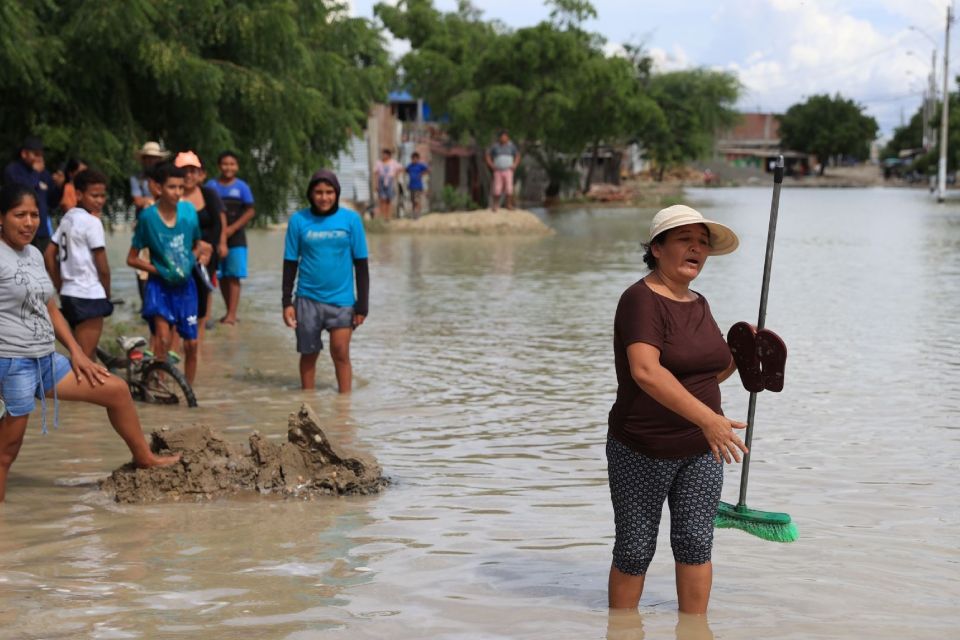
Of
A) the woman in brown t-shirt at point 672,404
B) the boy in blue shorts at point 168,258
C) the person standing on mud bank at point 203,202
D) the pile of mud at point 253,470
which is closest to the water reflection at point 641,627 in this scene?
the woman in brown t-shirt at point 672,404

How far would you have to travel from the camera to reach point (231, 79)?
14195mm

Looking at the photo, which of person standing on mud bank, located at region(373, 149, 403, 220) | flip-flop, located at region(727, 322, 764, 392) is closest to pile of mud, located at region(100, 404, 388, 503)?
flip-flop, located at region(727, 322, 764, 392)

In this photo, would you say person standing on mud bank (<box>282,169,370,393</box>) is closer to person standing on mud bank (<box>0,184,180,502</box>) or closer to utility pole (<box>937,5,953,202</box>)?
person standing on mud bank (<box>0,184,180,502</box>)

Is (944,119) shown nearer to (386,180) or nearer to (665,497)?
(386,180)

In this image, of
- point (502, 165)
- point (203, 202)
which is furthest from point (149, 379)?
point (502, 165)

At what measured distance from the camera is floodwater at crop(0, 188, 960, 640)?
5.34 m

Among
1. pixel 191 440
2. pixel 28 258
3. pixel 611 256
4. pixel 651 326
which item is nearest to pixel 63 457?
pixel 191 440

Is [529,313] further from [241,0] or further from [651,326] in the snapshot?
[651,326]

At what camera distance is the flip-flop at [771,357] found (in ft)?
16.1

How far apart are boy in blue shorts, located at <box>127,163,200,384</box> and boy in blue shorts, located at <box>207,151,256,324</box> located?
2914 mm

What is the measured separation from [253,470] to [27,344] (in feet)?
4.42

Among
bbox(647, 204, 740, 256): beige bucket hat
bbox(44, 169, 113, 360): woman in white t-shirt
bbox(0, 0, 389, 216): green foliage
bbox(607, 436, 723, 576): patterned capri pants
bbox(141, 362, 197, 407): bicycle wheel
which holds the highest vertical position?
bbox(0, 0, 389, 216): green foliage

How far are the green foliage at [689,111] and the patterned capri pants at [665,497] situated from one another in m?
58.1

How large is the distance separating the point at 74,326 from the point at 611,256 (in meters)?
16.4
